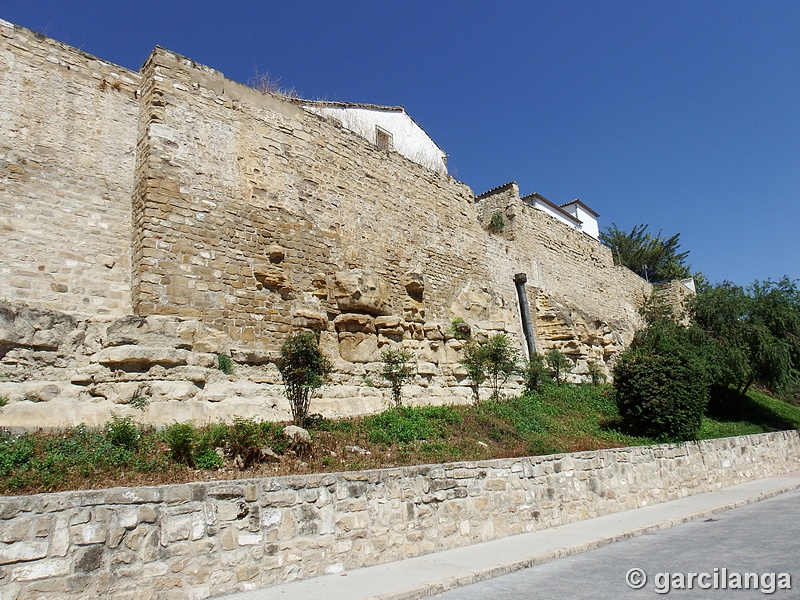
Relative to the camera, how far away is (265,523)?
18.5 ft

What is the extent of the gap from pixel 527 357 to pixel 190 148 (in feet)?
41.4

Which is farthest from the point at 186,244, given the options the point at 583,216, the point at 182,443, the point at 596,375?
the point at 583,216

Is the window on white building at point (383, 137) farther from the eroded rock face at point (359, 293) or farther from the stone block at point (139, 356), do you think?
the stone block at point (139, 356)

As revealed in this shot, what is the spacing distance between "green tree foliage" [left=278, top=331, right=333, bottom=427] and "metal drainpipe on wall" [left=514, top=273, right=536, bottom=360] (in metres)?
10.8

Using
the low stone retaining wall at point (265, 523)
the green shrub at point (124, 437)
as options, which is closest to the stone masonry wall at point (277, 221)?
the green shrub at point (124, 437)

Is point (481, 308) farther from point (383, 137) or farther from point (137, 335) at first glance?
point (137, 335)

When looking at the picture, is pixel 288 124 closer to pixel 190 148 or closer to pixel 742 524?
pixel 190 148

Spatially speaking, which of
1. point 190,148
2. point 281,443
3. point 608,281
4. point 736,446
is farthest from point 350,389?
point 608,281

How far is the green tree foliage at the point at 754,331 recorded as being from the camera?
754 inches

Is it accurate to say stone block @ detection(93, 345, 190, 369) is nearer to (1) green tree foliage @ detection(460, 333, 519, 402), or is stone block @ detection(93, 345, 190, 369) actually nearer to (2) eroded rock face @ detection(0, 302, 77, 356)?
(2) eroded rock face @ detection(0, 302, 77, 356)

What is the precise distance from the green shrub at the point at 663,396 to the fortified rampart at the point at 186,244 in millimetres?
4088

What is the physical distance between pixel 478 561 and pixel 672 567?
2188 millimetres

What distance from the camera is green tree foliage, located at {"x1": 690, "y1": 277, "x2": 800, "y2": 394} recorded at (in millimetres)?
19156

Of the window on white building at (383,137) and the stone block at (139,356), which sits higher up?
the window on white building at (383,137)
